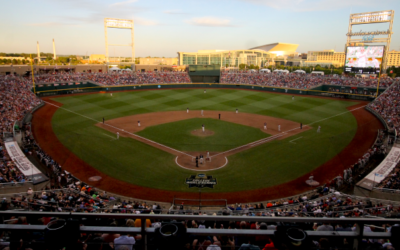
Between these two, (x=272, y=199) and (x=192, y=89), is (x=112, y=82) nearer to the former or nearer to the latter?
(x=192, y=89)

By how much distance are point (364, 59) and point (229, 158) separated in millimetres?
43971

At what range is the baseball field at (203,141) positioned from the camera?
75.6ft

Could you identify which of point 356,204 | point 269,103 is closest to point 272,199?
point 356,204

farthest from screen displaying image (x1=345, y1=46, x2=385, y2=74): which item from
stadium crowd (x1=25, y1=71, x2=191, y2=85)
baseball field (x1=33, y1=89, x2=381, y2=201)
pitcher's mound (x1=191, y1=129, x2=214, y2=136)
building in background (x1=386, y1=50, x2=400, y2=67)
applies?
building in background (x1=386, y1=50, x2=400, y2=67)

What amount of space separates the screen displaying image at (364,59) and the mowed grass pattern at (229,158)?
828 cm

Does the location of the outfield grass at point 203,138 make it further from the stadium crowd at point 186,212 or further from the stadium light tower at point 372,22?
the stadium light tower at point 372,22

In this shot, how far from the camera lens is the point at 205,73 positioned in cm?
7612

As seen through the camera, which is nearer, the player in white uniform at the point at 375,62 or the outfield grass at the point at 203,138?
the outfield grass at the point at 203,138

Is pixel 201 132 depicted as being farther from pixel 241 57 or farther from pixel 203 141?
pixel 241 57

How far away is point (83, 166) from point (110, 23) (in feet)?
195

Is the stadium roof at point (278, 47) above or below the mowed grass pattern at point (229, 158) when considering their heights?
above

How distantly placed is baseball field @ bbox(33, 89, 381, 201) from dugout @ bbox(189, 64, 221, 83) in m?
22.2

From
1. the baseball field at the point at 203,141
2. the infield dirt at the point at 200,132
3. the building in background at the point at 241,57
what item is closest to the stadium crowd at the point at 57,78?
the baseball field at the point at 203,141

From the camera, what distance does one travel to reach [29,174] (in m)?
21.2
